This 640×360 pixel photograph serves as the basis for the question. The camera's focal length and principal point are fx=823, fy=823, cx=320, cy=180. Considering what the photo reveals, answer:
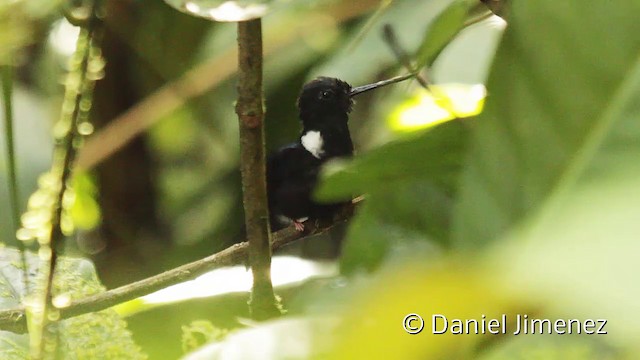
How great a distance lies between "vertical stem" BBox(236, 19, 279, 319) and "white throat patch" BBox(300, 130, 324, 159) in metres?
0.80

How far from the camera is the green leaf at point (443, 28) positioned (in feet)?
1.89

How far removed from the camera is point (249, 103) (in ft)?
2.12

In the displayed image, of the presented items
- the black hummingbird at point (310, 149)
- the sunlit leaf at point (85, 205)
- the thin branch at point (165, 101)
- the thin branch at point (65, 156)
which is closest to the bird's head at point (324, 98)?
the black hummingbird at point (310, 149)

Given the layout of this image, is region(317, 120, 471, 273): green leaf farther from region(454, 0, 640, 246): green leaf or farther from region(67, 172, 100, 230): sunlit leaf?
Result: region(67, 172, 100, 230): sunlit leaf

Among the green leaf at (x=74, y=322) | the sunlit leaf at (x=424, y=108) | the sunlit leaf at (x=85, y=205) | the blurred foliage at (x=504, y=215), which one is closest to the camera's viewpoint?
the blurred foliage at (x=504, y=215)

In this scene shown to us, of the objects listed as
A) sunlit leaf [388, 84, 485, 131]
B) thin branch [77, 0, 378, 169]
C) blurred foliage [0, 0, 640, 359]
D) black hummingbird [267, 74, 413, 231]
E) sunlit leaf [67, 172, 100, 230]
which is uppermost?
thin branch [77, 0, 378, 169]

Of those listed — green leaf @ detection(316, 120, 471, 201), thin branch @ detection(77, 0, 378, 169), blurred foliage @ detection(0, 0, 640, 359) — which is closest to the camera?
blurred foliage @ detection(0, 0, 640, 359)

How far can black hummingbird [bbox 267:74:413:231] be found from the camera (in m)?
1.46

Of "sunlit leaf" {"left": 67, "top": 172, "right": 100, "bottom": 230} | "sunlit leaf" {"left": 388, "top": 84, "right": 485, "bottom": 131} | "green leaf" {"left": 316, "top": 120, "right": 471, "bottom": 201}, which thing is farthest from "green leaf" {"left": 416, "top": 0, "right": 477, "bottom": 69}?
"sunlit leaf" {"left": 67, "top": 172, "right": 100, "bottom": 230}

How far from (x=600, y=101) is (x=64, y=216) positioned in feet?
1.38

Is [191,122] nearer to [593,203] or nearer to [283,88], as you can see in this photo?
[283,88]

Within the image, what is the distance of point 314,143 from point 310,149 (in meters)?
0.01

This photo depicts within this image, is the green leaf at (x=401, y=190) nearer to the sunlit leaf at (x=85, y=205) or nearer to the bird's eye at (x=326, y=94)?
the bird's eye at (x=326, y=94)

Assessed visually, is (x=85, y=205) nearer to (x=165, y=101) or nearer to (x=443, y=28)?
(x=165, y=101)
